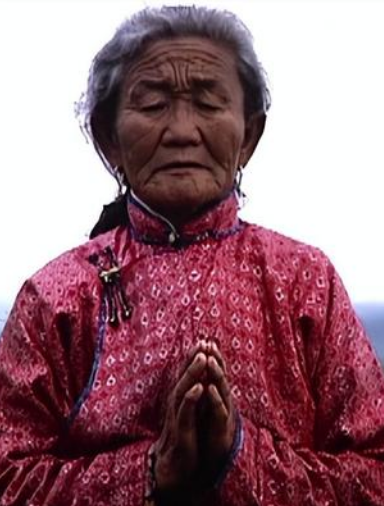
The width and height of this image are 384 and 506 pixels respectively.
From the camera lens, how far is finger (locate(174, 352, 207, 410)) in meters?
2.14

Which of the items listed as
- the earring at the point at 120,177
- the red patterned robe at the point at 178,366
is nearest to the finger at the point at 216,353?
the red patterned robe at the point at 178,366

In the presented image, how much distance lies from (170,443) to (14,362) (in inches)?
15.8

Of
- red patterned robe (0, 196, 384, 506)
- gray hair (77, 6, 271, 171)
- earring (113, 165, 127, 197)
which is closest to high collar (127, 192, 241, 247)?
red patterned robe (0, 196, 384, 506)

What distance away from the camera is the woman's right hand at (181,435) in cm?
214

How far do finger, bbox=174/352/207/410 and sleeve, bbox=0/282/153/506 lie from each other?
0.17m

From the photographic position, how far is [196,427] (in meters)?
2.19

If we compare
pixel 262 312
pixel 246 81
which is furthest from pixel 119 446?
pixel 246 81

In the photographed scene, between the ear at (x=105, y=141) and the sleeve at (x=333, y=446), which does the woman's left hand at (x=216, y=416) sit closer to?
the sleeve at (x=333, y=446)

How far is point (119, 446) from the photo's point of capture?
233 cm

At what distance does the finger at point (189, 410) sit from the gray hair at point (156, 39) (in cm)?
71

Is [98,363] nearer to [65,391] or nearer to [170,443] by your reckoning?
[65,391]

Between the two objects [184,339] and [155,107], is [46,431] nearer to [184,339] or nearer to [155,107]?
[184,339]

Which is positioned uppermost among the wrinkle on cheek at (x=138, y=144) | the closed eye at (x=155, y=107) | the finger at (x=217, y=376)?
the closed eye at (x=155, y=107)

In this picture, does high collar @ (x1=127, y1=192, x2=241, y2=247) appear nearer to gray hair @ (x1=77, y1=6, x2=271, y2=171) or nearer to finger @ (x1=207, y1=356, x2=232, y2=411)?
gray hair @ (x1=77, y1=6, x2=271, y2=171)
